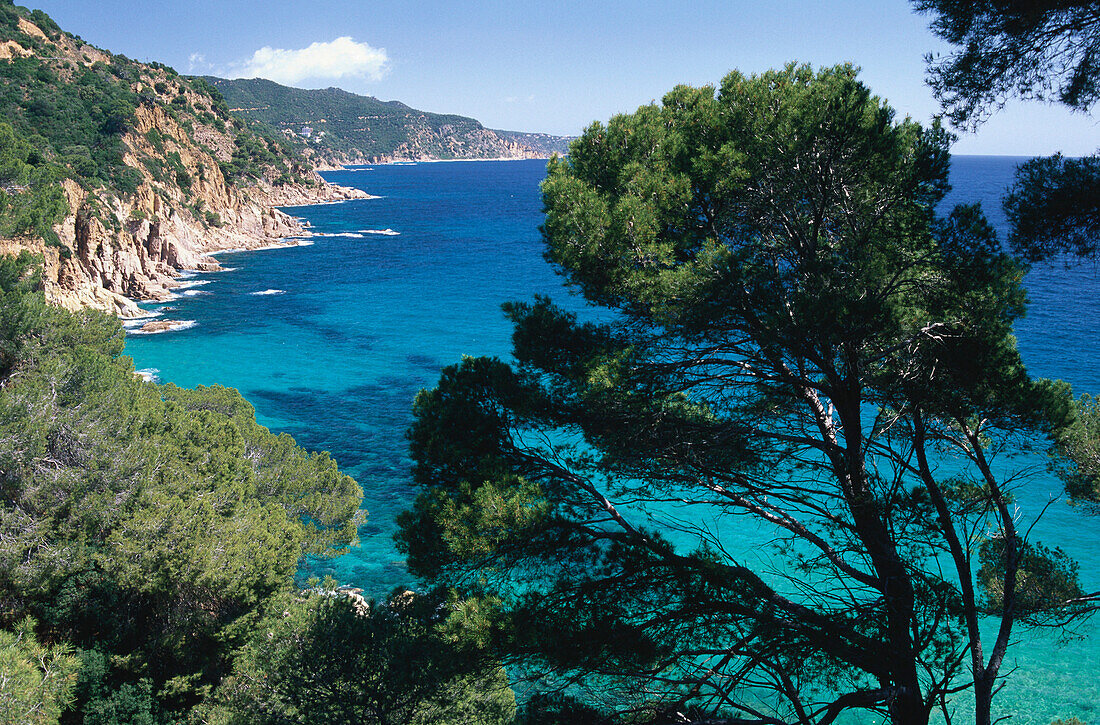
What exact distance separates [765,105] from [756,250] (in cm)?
134

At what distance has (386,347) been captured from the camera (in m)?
33.7

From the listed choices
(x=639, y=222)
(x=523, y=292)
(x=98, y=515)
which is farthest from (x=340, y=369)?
(x=639, y=222)

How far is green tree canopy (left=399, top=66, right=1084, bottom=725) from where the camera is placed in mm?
5332

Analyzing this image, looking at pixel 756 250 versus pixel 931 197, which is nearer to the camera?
pixel 931 197

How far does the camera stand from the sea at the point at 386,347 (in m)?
14.5

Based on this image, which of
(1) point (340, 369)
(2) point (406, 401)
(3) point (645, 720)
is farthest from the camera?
(1) point (340, 369)

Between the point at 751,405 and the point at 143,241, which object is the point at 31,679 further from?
the point at 143,241

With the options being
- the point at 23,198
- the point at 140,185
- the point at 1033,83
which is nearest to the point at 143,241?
the point at 140,185

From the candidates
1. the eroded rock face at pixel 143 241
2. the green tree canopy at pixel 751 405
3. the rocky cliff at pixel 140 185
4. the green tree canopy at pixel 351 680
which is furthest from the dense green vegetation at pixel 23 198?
the green tree canopy at pixel 751 405

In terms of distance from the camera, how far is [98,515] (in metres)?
10.6

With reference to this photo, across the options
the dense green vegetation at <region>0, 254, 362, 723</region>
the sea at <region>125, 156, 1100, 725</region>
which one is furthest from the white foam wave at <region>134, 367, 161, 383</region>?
the dense green vegetation at <region>0, 254, 362, 723</region>

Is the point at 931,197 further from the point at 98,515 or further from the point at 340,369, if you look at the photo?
the point at 340,369

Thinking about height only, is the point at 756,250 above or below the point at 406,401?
above

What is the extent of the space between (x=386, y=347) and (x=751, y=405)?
28.8 m
